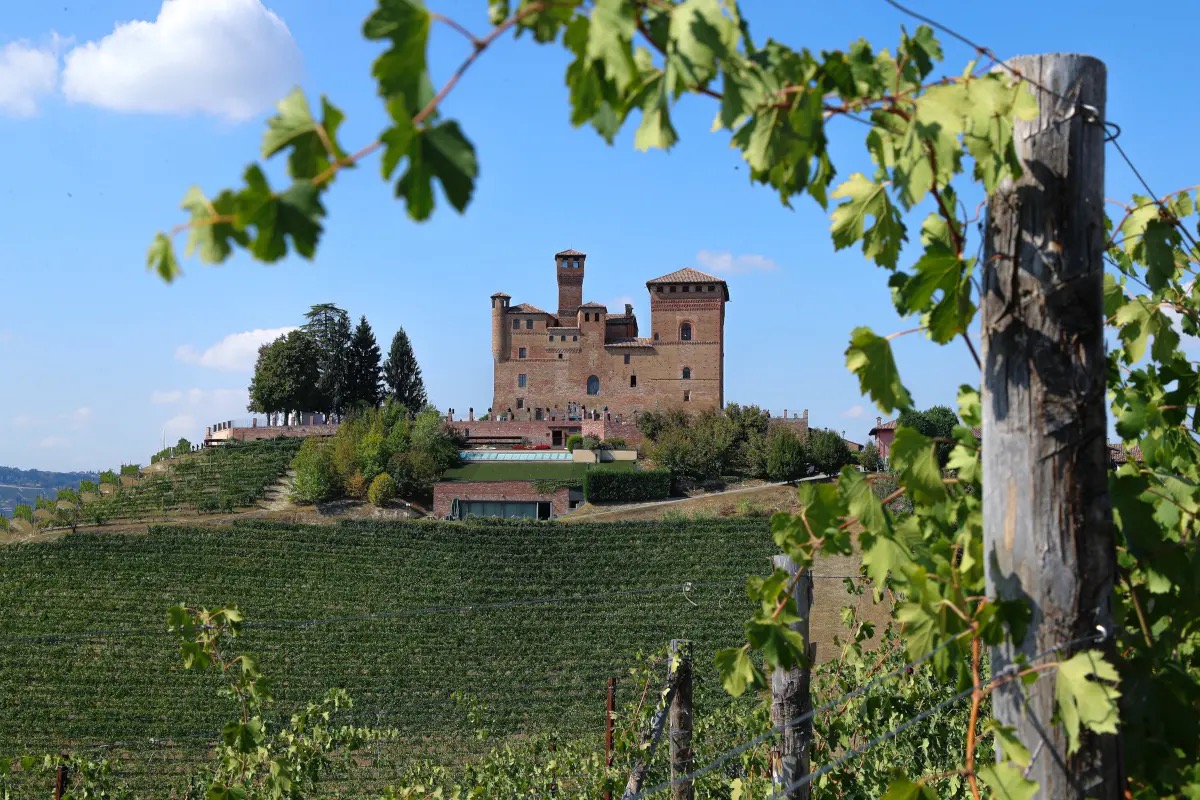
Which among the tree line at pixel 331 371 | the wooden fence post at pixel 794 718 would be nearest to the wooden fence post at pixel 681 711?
the wooden fence post at pixel 794 718

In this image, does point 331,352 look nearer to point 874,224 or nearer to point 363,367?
point 363,367

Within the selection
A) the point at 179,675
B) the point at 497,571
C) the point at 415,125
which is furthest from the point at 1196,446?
the point at 497,571

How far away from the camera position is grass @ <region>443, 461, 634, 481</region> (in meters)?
38.1

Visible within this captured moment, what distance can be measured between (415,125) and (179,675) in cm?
2367

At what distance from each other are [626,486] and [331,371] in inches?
805

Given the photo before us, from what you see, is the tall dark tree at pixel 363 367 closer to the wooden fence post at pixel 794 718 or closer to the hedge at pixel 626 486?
the hedge at pixel 626 486

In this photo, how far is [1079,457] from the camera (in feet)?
4.93

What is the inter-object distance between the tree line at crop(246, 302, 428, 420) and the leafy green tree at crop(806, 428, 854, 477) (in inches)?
695

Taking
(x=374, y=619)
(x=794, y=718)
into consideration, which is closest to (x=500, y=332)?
(x=374, y=619)

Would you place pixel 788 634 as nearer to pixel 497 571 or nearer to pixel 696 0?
pixel 696 0

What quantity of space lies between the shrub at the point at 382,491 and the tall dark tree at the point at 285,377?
12862 millimetres

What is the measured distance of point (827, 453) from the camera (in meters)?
38.7

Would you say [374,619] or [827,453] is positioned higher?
[827,453]

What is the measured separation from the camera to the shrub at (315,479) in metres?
36.1
